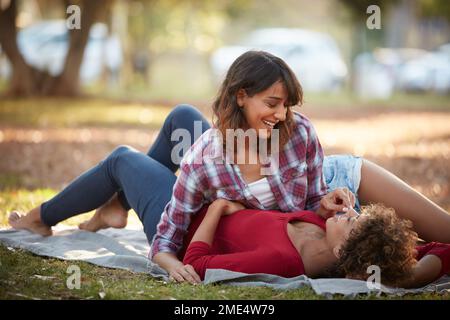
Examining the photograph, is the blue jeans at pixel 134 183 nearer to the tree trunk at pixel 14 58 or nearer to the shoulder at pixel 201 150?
the shoulder at pixel 201 150

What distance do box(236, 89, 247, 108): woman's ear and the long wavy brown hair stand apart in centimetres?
2

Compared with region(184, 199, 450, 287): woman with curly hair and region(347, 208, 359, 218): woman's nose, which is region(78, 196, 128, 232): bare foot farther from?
region(347, 208, 359, 218): woman's nose

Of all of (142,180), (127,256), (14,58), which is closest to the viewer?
(127,256)

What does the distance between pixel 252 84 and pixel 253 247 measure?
0.88 m

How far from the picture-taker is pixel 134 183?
4.70 meters

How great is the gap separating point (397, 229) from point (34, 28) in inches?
937

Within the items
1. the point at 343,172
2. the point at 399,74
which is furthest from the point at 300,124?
the point at 399,74

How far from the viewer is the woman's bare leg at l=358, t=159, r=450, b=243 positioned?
4355 mm

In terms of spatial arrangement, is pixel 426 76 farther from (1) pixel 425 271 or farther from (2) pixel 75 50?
(1) pixel 425 271

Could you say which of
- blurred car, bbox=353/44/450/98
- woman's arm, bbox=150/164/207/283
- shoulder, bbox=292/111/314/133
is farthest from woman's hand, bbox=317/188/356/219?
blurred car, bbox=353/44/450/98

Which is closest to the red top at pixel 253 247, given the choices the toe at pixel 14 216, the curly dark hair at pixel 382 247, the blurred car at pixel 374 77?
the curly dark hair at pixel 382 247

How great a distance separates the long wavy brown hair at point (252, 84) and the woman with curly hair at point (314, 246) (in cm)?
46

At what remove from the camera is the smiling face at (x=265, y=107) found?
4082mm
